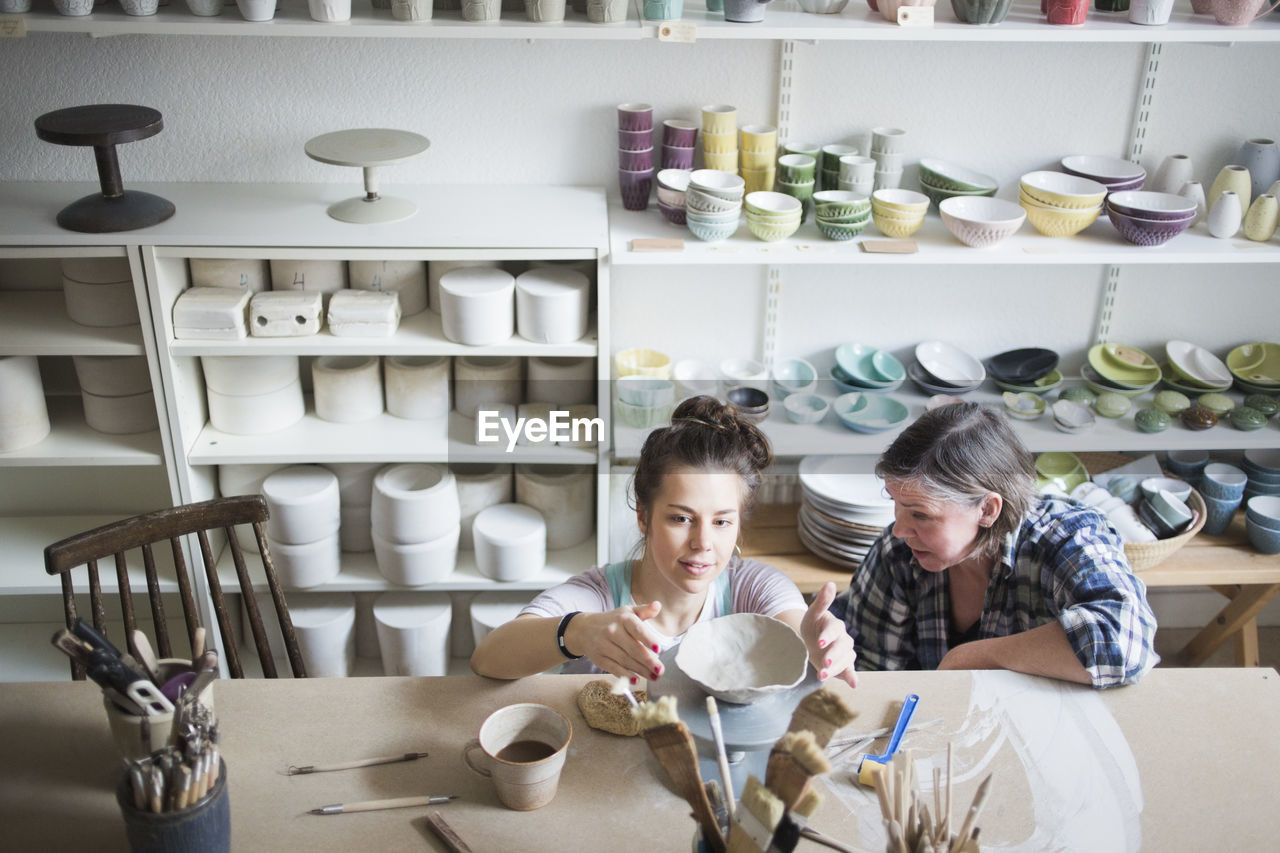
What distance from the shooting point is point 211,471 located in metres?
2.57

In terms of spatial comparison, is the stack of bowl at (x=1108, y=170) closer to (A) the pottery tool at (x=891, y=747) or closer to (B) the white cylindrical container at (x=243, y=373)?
(A) the pottery tool at (x=891, y=747)

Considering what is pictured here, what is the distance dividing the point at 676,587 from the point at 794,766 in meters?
0.68

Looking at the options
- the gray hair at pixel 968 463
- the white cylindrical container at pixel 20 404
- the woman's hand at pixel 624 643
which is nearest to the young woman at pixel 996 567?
the gray hair at pixel 968 463

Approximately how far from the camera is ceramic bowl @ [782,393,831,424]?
8.54ft

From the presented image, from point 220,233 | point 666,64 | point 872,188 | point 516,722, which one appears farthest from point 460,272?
point 516,722

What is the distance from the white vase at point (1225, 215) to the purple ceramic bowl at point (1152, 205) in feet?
0.19

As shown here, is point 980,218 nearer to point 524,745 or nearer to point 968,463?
point 968,463

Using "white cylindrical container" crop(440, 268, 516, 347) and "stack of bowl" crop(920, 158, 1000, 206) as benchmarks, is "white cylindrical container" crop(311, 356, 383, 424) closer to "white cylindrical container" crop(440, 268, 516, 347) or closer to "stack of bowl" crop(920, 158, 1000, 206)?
"white cylindrical container" crop(440, 268, 516, 347)

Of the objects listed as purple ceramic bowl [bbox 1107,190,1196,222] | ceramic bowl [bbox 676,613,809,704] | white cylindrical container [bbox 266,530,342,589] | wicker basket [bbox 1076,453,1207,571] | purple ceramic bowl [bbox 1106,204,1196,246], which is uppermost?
purple ceramic bowl [bbox 1107,190,1196,222]

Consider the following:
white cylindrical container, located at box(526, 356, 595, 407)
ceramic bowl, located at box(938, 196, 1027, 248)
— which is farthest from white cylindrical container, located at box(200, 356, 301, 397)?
ceramic bowl, located at box(938, 196, 1027, 248)

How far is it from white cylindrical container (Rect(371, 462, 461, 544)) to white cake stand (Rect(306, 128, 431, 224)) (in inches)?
23.9

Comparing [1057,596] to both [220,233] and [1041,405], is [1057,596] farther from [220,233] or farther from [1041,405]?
[220,233]

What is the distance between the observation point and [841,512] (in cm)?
256

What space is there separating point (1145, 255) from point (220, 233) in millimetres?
1920
